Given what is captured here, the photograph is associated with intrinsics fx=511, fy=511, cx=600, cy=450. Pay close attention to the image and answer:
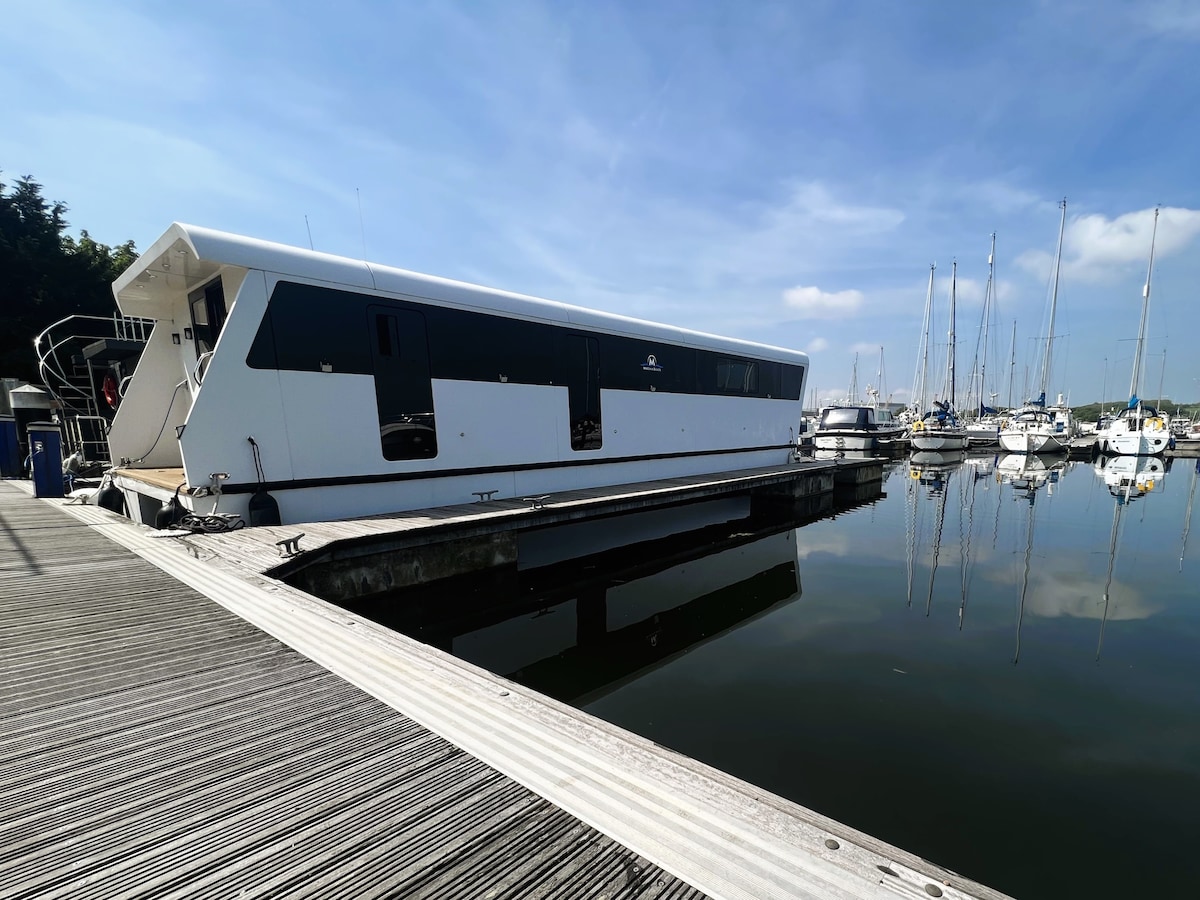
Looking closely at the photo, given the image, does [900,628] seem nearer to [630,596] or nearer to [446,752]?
[630,596]

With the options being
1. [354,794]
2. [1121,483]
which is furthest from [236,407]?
[1121,483]

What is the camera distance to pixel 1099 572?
781 centimetres

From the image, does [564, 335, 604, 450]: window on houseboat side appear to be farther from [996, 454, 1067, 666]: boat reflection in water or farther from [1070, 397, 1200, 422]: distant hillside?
[1070, 397, 1200, 422]: distant hillside

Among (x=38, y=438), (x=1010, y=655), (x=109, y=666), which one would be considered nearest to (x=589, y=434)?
(x=1010, y=655)

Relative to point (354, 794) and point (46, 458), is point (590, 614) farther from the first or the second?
point (46, 458)

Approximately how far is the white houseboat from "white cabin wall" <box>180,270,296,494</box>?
0.04ft

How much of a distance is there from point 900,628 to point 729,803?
5.13m

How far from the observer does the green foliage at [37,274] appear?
1741 cm

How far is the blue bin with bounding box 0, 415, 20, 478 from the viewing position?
11758 mm

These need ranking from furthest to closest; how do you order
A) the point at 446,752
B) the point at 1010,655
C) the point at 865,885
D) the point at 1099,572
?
the point at 1099,572 → the point at 1010,655 → the point at 446,752 → the point at 865,885

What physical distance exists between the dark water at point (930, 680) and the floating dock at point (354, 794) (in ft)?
6.82

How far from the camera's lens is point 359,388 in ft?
19.5

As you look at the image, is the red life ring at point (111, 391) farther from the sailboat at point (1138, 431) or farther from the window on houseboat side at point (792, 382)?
the sailboat at point (1138, 431)

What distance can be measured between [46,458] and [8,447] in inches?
206
